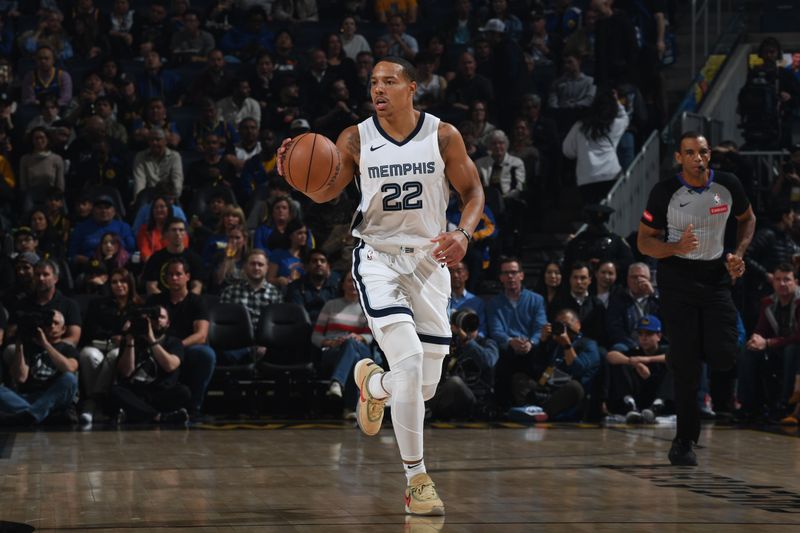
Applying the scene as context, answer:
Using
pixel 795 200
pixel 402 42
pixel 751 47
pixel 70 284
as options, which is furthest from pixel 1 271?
pixel 751 47

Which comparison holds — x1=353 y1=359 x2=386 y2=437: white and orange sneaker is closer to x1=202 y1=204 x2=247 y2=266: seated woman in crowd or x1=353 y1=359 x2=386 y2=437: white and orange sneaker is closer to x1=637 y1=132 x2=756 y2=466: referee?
x1=637 y1=132 x2=756 y2=466: referee

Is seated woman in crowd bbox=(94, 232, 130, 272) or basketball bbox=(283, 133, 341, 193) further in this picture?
seated woman in crowd bbox=(94, 232, 130, 272)

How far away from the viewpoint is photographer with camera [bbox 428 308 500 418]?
11.0m

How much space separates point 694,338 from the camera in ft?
25.6

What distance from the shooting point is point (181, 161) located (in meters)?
14.4

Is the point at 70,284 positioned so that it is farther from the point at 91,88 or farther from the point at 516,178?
the point at 516,178

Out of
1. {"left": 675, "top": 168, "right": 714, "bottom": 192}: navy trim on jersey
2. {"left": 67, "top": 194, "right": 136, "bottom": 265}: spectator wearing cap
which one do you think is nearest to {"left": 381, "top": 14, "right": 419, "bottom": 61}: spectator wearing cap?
{"left": 67, "top": 194, "right": 136, "bottom": 265}: spectator wearing cap

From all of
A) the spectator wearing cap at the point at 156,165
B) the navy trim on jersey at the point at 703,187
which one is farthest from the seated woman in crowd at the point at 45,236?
the navy trim on jersey at the point at 703,187

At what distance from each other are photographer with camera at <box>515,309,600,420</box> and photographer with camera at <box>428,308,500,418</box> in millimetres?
380

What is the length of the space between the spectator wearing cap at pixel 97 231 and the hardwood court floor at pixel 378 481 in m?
3.48

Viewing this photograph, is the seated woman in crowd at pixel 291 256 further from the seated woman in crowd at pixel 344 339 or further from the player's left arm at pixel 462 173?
the player's left arm at pixel 462 173

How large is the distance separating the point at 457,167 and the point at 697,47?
12.3 metres

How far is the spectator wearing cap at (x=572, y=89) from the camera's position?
15570 millimetres

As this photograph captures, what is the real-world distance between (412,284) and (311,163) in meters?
0.75
